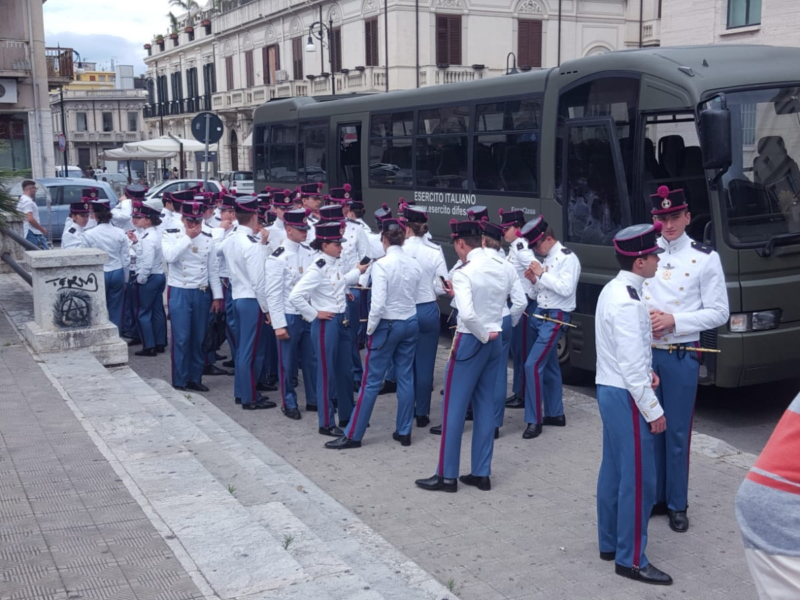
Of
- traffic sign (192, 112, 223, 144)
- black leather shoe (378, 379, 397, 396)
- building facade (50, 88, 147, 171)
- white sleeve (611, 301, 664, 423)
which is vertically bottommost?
black leather shoe (378, 379, 397, 396)

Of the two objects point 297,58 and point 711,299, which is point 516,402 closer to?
point 711,299

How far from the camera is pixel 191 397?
920cm

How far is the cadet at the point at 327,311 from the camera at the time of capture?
25.4 feet

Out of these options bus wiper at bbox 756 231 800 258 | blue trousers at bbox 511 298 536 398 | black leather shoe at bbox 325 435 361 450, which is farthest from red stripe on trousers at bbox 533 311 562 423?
bus wiper at bbox 756 231 800 258

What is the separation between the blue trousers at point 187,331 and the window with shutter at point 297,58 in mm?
33768

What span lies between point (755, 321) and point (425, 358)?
2.82 meters

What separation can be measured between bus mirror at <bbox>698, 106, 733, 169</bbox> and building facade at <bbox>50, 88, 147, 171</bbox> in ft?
262

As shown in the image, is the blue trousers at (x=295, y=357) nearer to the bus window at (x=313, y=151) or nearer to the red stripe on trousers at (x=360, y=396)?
the red stripe on trousers at (x=360, y=396)

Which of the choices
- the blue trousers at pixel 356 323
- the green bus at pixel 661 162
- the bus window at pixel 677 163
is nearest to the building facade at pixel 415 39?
the green bus at pixel 661 162

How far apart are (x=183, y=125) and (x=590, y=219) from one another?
52.1 meters

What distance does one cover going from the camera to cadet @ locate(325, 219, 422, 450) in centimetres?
741

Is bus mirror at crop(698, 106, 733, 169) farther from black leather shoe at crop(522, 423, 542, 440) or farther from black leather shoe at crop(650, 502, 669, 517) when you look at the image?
black leather shoe at crop(650, 502, 669, 517)

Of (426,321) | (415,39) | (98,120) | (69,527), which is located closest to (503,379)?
(426,321)

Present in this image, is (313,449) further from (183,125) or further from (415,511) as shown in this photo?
(183,125)
